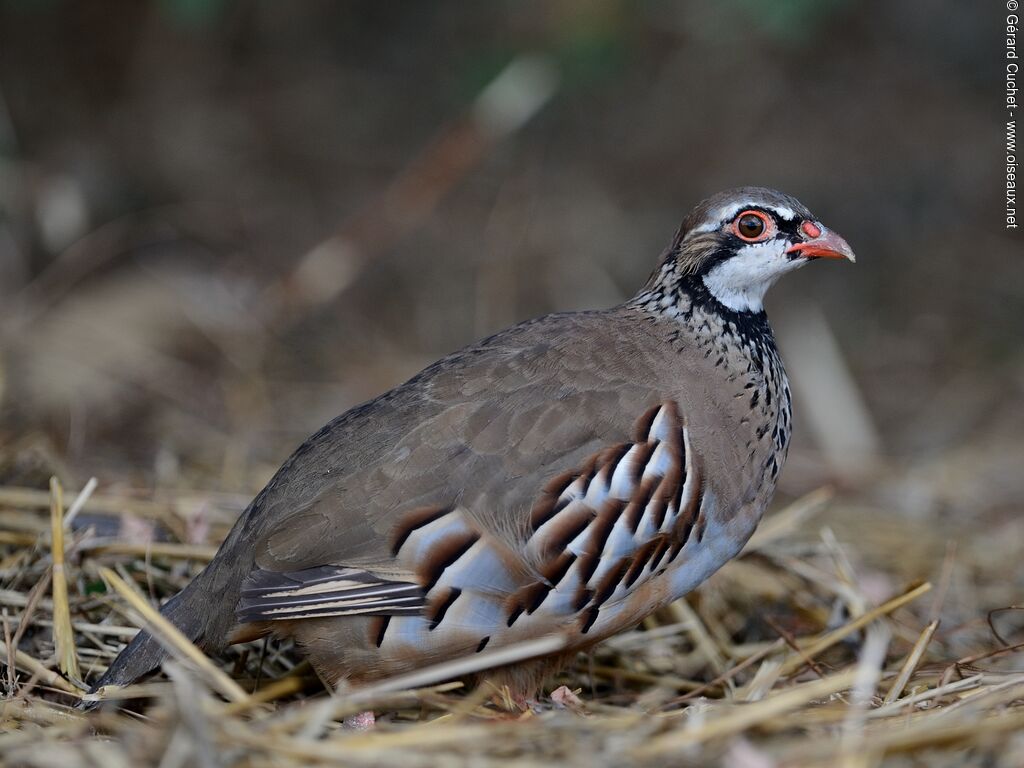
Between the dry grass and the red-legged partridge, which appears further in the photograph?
the red-legged partridge

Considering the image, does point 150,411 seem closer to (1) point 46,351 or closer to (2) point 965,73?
(1) point 46,351

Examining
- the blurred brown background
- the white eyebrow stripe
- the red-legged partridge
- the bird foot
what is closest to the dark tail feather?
the red-legged partridge

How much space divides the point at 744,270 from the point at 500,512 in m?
1.24

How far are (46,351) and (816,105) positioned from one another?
604 cm

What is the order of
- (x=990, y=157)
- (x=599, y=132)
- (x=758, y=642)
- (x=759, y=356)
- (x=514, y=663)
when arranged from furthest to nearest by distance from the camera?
1. (x=599, y=132)
2. (x=990, y=157)
3. (x=758, y=642)
4. (x=759, y=356)
5. (x=514, y=663)

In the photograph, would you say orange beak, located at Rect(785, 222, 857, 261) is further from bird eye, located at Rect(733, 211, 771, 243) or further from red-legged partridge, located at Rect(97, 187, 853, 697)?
red-legged partridge, located at Rect(97, 187, 853, 697)

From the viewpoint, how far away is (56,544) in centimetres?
386

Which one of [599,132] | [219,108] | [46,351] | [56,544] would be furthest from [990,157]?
[56,544]

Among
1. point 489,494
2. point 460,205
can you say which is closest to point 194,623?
point 489,494

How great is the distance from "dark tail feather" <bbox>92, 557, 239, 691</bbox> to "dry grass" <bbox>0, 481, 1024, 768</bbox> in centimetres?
8

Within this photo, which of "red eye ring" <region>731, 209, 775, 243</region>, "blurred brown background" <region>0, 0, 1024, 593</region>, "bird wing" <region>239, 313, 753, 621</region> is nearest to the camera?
"bird wing" <region>239, 313, 753, 621</region>

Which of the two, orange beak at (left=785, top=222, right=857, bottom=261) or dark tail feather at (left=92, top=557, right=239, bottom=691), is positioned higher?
orange beak at (left=785, top=222, right=857, bottom=261)

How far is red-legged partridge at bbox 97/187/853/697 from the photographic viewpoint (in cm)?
346

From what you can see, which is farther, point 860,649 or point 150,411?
point 150,411
